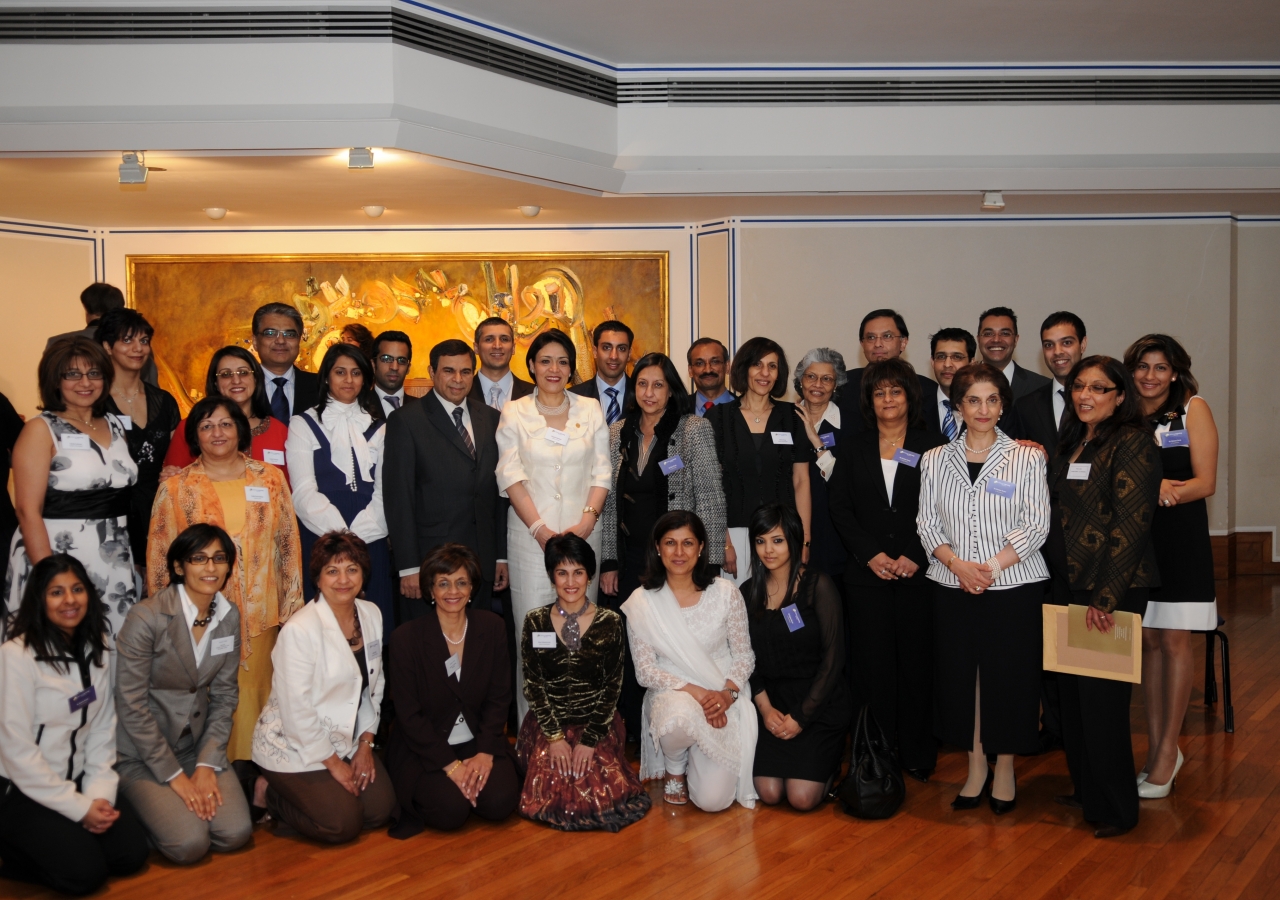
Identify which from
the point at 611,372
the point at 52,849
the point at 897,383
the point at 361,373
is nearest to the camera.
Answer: the point at 52,849

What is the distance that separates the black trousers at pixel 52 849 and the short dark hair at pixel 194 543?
0.80m

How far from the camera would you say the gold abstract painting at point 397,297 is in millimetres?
7367

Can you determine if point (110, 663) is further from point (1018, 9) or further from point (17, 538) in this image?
point (1018, 9)

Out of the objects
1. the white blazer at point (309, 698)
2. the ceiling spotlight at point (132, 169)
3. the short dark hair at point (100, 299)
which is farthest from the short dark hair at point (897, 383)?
the ceiling spotlight at point (132, 169)

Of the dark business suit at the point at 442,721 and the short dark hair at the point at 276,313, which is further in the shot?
the short dark hair at the point at 276,313

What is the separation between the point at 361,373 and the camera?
4.22 m

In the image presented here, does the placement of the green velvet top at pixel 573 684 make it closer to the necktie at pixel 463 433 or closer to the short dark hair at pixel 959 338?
the necktie at pixel 463 433

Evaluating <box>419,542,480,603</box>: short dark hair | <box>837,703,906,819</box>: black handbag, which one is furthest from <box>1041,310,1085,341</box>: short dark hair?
<box>419,542,480,603</box>: short dark hair

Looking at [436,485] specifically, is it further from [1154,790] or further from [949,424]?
[1154,790]

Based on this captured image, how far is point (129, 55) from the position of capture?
505 centimetres


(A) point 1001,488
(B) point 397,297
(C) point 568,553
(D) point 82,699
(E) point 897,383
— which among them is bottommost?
(D) point 82,699

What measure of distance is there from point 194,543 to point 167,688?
1.71 ft

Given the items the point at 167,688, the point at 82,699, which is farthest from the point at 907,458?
the point at 82,699

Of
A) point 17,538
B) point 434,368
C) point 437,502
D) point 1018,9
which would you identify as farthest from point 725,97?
point 17,538
